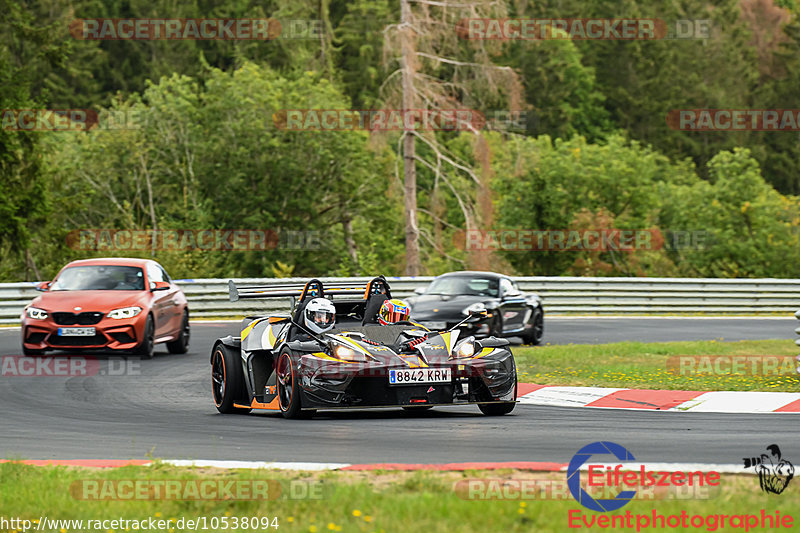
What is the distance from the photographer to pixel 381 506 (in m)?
7.23

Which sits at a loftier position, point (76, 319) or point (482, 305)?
point (76, 319)

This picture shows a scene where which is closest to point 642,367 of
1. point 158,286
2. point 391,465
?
point 158,286

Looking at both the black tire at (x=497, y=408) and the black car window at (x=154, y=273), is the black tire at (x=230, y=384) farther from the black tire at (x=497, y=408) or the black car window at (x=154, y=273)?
the black car window at (x=154, y=273)

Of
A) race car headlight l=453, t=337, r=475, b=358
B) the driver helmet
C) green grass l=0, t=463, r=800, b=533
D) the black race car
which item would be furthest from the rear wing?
green grass l=0, t=463, r=800, b=533

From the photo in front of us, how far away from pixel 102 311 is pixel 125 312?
→ 0.35 m

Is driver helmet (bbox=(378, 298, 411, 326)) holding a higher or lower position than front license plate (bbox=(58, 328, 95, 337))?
higher

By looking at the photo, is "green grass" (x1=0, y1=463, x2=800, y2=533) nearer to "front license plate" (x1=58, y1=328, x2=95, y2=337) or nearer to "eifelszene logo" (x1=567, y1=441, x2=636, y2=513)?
"eifelszene logo" (x1=567, y1=441, x2=636, y2=513)

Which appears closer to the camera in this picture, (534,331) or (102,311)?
(102,311)

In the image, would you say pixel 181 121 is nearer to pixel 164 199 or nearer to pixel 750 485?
pixel 164 199

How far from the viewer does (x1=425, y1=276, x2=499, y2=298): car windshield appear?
23125 mm

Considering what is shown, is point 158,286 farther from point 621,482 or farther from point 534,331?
point 621,482

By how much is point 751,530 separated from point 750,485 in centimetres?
139

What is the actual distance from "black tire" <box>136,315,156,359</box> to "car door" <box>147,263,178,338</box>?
0.61ft

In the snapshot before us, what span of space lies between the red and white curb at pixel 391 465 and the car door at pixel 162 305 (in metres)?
10.3
